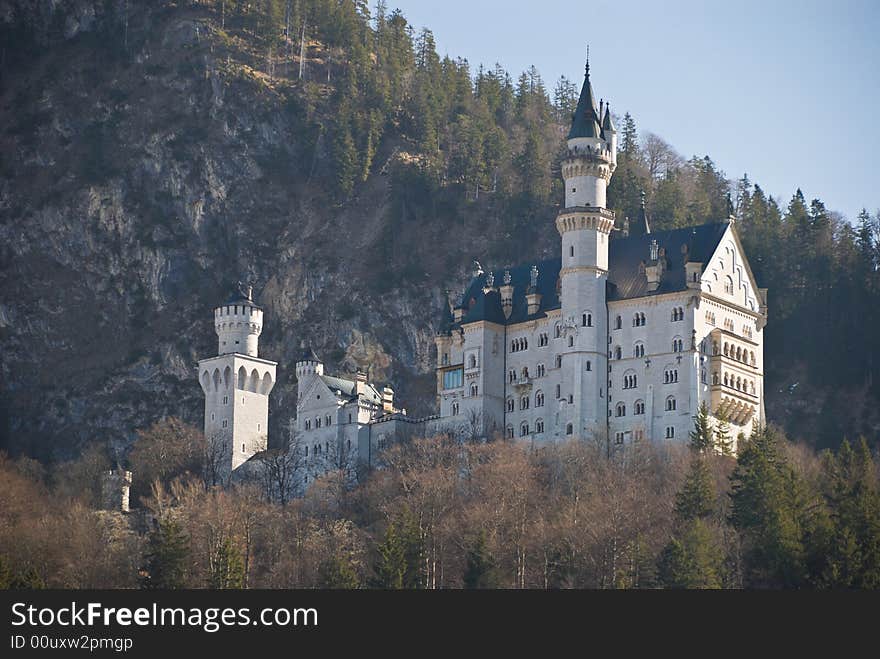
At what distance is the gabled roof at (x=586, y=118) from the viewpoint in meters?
114

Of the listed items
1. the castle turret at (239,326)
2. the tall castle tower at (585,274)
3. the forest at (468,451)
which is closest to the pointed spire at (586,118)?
the tall castle tower at (585,274)

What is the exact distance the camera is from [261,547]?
332ft

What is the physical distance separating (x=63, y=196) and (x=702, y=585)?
268 ft

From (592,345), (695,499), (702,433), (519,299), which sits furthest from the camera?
(519,299)

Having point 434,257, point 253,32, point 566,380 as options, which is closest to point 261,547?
point 566,380

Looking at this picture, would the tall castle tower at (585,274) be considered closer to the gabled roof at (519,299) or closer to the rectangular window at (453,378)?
the gabled roof at (519,299)

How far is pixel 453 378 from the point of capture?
11781cm

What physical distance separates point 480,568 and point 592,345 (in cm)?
2334

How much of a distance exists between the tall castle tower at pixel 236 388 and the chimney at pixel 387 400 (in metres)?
6.92

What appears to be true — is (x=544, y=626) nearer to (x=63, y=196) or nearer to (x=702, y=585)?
(x=702, y=585)

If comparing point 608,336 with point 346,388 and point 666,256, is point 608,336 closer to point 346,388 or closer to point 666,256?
point 666,256

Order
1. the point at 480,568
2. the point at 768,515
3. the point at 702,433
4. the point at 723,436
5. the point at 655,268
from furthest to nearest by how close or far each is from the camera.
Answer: the point at 655,268, the point at 723,436, the point at 702,433, the point at 768,515, the point at 480,568

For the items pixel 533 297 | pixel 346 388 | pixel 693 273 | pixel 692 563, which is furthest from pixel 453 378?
pixel 692 563

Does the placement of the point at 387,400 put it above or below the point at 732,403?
above
